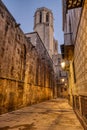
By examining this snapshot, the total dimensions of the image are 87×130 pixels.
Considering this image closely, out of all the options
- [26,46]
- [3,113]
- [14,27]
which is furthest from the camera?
[26,46]

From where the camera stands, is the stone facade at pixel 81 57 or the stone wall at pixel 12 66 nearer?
the stone facade at pixel 81 57

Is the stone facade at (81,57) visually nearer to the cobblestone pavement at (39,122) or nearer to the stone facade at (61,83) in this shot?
→ the cobblestone pavement at (39,122)

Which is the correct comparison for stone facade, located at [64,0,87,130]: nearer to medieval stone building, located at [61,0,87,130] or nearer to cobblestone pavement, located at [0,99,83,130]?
medieval stone building, located at [61,0,87,130]

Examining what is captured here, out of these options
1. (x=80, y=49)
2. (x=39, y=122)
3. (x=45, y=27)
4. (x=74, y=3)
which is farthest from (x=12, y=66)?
(x=45, y=27)

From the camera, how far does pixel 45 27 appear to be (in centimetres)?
4275

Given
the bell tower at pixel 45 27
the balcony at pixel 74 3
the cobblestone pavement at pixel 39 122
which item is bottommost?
the cobblestone pavement at pixel 39 122

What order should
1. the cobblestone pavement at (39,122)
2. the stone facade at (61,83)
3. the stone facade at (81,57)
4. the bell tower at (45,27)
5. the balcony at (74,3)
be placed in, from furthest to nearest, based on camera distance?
the bell tower at (45,27) < the stone facade at (61,83) < the cobblestone pavement at (39,122) < the balcony at (74,3) < the stone facade at (81,57)

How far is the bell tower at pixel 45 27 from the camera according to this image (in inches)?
1593

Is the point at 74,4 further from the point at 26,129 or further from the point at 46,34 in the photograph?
the point at 46,34

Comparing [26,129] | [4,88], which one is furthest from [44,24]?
[26,129]

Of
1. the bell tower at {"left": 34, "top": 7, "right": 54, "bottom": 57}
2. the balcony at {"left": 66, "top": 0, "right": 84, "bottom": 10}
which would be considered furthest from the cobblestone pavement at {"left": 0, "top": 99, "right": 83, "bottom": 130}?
the bell tower at {"left": 34, "top": 7, "right": 54, "bottom": 57}

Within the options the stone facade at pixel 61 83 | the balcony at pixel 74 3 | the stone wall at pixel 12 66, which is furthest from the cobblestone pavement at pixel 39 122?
the stone facade at pixel 61 83

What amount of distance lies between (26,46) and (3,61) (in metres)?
5.16

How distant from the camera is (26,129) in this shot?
15.5ft
